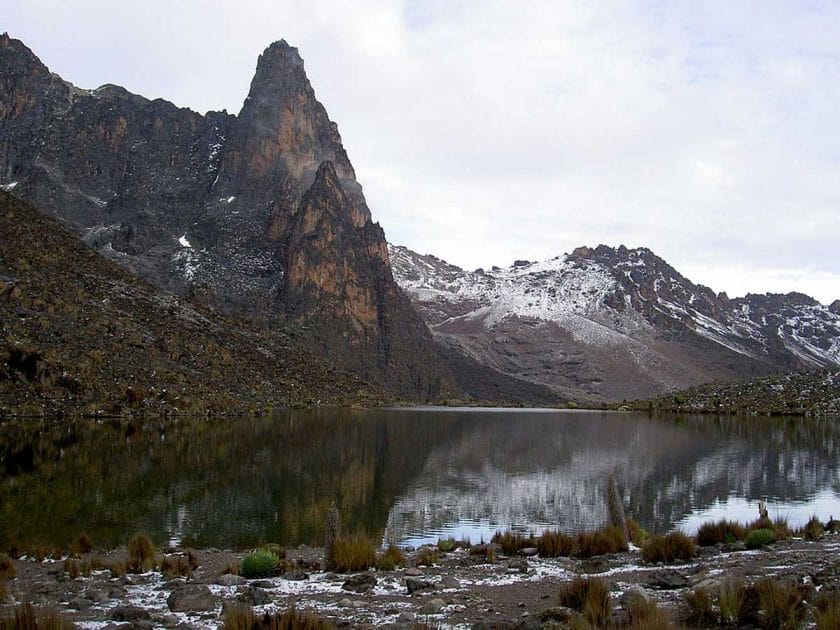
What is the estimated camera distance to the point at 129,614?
909cm

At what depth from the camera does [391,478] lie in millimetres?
30375

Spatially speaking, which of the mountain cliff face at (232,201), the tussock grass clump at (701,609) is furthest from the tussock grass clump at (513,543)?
the mountain cliff face at (232,201)

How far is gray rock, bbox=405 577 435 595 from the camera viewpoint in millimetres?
10742

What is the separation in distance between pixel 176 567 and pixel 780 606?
10.0 meters

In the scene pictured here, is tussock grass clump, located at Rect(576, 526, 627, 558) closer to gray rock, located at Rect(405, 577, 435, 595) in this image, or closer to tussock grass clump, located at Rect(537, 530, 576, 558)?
tussock grass clump, located at Rect(537, 530, 576, 558)

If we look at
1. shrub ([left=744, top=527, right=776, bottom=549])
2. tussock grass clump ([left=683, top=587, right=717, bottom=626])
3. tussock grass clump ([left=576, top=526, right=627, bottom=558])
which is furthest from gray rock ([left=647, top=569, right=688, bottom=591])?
shrub ([left=744, top=527, right=776, bottom=549])

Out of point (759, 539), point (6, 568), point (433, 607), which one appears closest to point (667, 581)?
point (433, 607)

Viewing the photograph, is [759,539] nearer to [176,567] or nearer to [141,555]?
[176,567]

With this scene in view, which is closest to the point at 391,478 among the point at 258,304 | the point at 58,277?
the point at 58,277

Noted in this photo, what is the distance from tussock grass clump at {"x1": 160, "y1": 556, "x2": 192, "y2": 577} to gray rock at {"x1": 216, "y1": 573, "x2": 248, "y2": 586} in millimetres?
839

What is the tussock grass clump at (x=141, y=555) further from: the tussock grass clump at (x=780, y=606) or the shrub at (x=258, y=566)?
the tussock grass clump at (x=780, y=606)

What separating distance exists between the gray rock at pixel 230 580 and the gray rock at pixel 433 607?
11.6 feet

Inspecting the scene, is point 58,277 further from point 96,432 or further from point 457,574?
point 457,574

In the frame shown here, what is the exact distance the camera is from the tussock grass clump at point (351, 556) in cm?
1266
